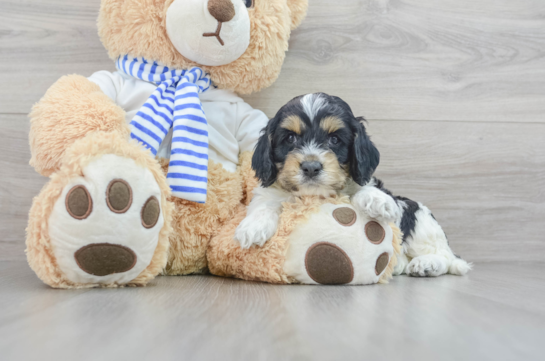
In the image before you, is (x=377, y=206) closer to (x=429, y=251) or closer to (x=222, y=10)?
(x=429, y=251)

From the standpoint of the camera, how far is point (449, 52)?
87.0 inches

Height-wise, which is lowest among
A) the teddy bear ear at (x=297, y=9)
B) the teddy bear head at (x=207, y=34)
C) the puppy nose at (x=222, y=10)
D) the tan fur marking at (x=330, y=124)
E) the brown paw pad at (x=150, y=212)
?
the brown paw pad at (x=150, y=212)

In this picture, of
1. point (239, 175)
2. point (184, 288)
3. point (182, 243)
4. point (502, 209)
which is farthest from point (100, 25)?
point (502, 209)

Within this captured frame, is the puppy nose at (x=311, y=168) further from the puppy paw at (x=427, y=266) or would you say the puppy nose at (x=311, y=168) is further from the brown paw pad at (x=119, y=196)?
the puppy paw at (x=427, y=266)

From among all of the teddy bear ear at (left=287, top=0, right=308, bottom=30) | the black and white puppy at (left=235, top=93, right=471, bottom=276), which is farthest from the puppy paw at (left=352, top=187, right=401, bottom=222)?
the teddy bear ear at (left=287, top=0, right=308, bottom=30)

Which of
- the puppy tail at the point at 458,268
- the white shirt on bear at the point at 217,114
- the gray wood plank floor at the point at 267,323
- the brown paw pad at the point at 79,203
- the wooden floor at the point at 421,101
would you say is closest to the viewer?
the gray wood plank floor at the point at 267,323

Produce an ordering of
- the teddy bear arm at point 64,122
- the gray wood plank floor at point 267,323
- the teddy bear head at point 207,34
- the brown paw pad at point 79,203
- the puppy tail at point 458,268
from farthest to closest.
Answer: the puppy tail at point 458,268 → the teddy bear head at point 207,34 → the teddy bear arm at point 64,122 → the brown paw pad at point 79,203 → the gray wood plank floor at point 267,323

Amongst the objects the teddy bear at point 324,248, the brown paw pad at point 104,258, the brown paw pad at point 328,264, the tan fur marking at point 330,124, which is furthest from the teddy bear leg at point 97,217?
the tan fur marking at point 330,124

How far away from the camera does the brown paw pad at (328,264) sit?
1.35 meters

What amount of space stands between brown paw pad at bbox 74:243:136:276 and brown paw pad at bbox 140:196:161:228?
91 millimetres

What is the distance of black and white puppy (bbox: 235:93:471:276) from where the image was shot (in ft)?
4.67

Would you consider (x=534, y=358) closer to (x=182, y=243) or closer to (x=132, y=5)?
(x=182, y=243)

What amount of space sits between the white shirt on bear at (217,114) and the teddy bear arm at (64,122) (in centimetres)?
23

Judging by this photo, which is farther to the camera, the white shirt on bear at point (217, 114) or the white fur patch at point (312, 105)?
the white shirt on bear at point (217, 114)
